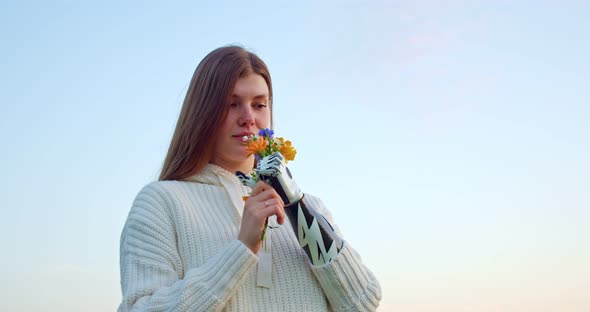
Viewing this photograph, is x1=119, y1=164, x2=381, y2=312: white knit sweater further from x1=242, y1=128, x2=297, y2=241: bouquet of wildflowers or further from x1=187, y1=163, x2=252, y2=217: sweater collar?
x1=242, y1=128, x2=297, y2=241: bouquet of wildflowers

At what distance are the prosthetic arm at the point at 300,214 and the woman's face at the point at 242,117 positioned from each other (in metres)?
0.21

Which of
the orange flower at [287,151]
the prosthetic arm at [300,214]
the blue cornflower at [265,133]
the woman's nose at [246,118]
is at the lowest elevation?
the prosthetic arm at [300,214]

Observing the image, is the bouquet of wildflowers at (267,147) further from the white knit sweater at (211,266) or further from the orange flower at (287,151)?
the white knit sweater at (211,266)

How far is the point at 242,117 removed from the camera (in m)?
3.36

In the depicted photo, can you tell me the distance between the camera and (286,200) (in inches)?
122

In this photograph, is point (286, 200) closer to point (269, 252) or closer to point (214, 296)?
point (269, 252)

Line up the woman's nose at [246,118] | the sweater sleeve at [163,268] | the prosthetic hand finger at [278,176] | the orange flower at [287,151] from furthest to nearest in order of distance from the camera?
the woman's nose at [246,118], the orange flower at [287,151], the prosthetic hand finger at [278,176], the sweater sleeve at [163,268]

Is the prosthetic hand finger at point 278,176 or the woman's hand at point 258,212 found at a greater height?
the prosthetic hand finger at point 278,176

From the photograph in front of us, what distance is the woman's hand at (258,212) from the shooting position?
293 cm

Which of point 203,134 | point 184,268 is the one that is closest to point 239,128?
point 203,134

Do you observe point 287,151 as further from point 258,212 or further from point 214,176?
point 214,176

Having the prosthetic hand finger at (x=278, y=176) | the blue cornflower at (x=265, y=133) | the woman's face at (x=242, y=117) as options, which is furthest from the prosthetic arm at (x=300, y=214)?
the woman's face at (x=242, y=117)

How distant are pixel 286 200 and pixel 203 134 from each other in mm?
566

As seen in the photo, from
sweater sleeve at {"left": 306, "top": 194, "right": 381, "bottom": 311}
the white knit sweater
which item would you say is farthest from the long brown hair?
sweater sleeve at {"left": 306, "top": 194, "right": 381, "bottom": 311}
